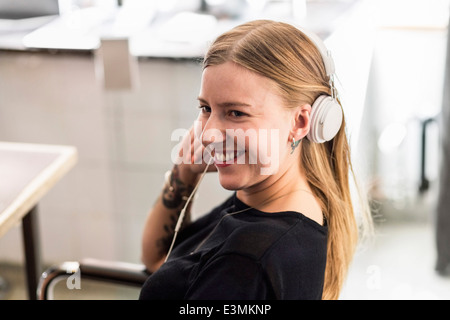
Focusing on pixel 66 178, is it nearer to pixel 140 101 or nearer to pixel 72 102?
pixel 72 102

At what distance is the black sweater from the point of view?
0.76 metres

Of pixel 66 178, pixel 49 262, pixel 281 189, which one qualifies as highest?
pixel 281 189

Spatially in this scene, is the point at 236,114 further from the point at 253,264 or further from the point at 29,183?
the point at 29,183

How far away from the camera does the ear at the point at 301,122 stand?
32.4 inches

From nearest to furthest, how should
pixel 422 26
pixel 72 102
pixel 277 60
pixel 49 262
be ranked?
pixel 277 60 → pixel 422 26 → pixel 72 102 → pixel 49 262

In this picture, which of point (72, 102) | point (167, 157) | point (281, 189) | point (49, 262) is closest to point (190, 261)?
point (281, 189)

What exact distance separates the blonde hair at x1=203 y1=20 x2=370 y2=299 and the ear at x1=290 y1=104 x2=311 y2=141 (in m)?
0.01

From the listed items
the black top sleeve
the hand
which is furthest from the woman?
the hand

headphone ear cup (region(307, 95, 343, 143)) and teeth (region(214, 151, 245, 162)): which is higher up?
headphone ear cup (region(307, 95, 343, 143))

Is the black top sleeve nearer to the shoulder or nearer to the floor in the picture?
the shoulder

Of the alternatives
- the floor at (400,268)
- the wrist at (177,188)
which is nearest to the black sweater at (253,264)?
the wrist at (177,188)

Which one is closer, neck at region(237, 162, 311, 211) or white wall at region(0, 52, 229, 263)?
neck at region(237, 162, 311, 211)
